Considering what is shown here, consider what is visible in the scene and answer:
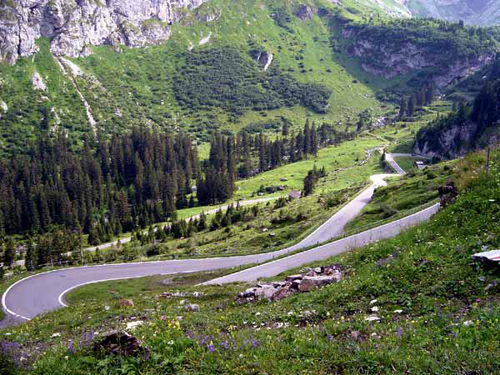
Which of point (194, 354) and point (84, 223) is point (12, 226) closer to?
point (84, 223)

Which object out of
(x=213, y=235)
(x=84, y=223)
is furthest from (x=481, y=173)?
(x=84, y=223)

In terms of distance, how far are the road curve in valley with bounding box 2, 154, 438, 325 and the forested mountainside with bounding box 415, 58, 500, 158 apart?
102 meters

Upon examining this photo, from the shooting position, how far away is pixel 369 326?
1110 cm

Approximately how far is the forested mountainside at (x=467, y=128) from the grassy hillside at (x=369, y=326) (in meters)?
126

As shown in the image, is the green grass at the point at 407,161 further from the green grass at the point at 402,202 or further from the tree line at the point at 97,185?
the tree line at the point at 97,185

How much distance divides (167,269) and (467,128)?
136m

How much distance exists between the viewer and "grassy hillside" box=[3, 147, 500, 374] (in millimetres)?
9016

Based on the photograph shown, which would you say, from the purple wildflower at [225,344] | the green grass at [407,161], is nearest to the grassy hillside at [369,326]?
the purple wildflower at [225,344]

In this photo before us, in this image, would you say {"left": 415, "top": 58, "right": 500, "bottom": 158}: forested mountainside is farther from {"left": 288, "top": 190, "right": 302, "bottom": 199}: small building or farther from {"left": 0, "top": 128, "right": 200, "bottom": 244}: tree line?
{"left": 0, "top": 128, "right": 200, "bottom": 244}: tree line

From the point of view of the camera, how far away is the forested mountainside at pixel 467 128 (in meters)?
130

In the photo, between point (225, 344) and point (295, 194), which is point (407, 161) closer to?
point (295, 194)

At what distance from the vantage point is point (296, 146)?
647ft

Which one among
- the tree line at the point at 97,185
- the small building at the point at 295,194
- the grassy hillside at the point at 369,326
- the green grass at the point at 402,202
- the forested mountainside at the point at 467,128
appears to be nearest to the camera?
the grassy hillside at the point at 369,326

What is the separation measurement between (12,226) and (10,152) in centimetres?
7340
